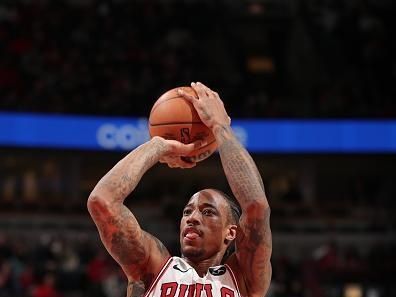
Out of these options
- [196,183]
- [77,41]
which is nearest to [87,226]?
[196,183]

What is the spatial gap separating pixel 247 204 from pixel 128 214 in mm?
580

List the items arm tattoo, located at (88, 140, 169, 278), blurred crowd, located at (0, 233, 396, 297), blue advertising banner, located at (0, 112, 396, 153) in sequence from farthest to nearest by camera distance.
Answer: blue advertising banner, located at (0, 112, 396, 153) → blurred crowd, located at (0, 233, 396, 297) → arm tattoo, located at (88, 140, 169, 278)

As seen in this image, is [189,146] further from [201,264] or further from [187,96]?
[201,264]

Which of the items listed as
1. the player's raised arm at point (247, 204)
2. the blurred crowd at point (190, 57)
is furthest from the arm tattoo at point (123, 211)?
the blurred crowd at point (190, 57)

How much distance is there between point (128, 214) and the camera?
13.2 feet

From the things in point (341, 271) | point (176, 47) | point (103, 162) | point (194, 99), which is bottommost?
point (341, 271)

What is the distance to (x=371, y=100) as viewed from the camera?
682 inches

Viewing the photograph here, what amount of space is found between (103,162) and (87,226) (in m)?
2.82

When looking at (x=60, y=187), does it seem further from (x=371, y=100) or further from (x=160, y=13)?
(x=371, y=100)

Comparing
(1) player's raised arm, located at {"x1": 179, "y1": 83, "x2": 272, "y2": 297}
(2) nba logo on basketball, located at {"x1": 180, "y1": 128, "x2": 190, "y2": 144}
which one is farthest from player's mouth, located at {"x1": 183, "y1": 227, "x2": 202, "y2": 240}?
(2) nba logo on basketball, located at {"x1": 180, "y1": 128, "x2": 190, "y2": 144}

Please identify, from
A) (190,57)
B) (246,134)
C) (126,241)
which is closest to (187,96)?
(126,241)

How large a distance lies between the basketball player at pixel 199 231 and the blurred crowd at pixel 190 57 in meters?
12.3

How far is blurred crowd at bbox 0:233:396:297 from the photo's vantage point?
1216 cm

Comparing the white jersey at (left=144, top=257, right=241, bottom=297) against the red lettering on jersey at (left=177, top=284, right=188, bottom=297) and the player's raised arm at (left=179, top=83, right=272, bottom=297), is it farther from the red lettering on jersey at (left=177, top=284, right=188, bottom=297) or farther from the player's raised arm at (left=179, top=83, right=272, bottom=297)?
the player's raised arm at (left=179, top=83, right=272, bottom=297)
